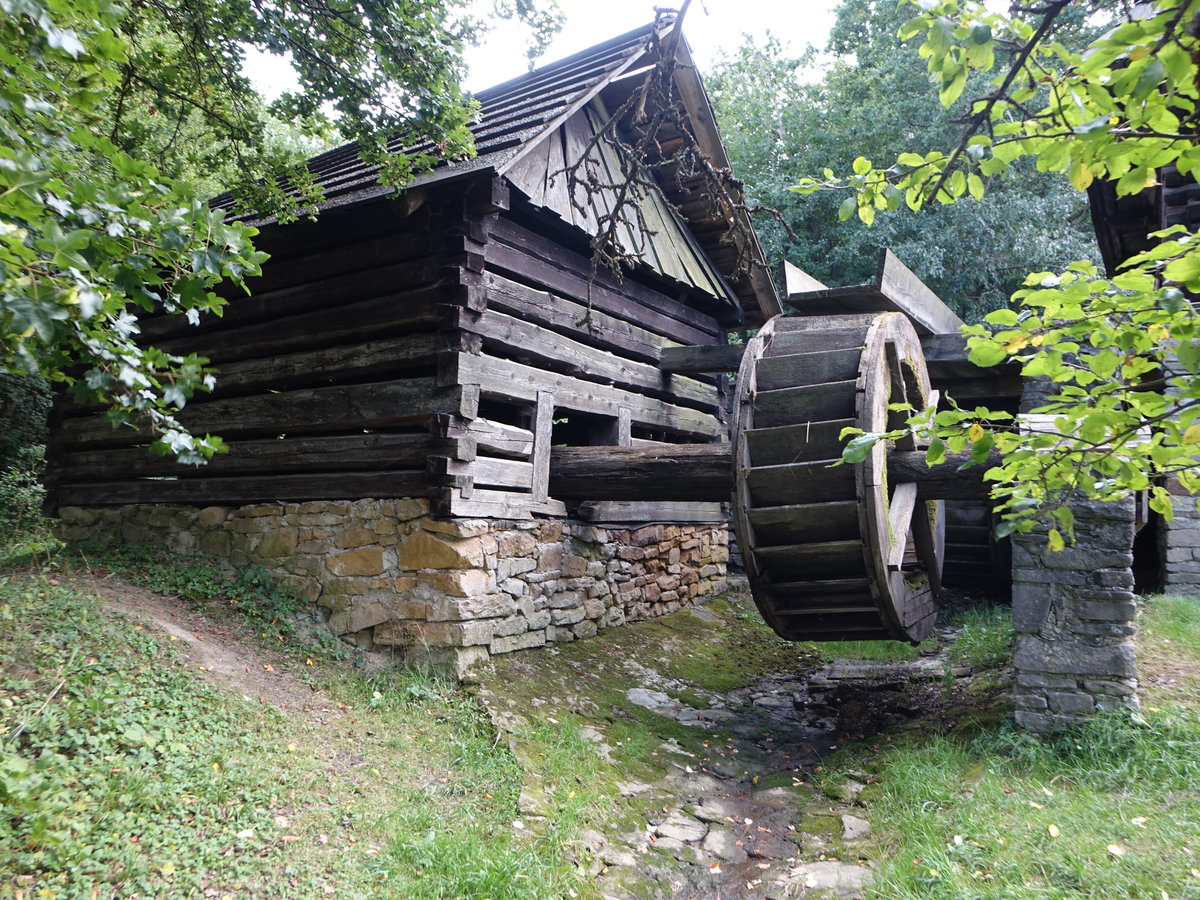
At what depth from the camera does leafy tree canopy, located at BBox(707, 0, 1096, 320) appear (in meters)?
14.6

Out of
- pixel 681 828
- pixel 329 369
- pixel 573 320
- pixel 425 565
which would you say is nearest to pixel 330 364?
pixel 329 369

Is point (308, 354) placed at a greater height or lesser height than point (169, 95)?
lesser

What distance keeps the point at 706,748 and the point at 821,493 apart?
6.18 feet

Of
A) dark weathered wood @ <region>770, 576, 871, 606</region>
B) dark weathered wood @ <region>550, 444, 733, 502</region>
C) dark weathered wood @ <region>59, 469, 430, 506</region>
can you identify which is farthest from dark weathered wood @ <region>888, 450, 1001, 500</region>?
dark weathered wood @ <region>59, 469, 430, 506</region>

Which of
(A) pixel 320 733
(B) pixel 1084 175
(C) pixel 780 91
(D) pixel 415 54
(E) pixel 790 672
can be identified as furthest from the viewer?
(C) pixel 780 91

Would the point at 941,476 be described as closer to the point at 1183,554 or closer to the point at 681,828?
the point at 681,828

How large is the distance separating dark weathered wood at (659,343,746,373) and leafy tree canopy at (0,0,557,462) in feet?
10.5

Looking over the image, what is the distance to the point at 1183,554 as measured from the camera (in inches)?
310

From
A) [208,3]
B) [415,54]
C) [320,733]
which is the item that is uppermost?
[208,3]

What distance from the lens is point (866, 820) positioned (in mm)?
4238

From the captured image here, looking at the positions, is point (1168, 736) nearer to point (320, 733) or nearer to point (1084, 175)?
point (1084, 175)

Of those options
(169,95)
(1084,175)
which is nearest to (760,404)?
(1084,175)

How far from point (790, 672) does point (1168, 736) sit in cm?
355

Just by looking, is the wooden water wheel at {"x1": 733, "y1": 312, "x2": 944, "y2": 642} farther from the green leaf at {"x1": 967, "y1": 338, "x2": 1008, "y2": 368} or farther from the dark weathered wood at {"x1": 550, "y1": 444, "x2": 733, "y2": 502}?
the green leaf at {"x1": 967, "y1": 338, "x2": 1008, "y2": 368}
